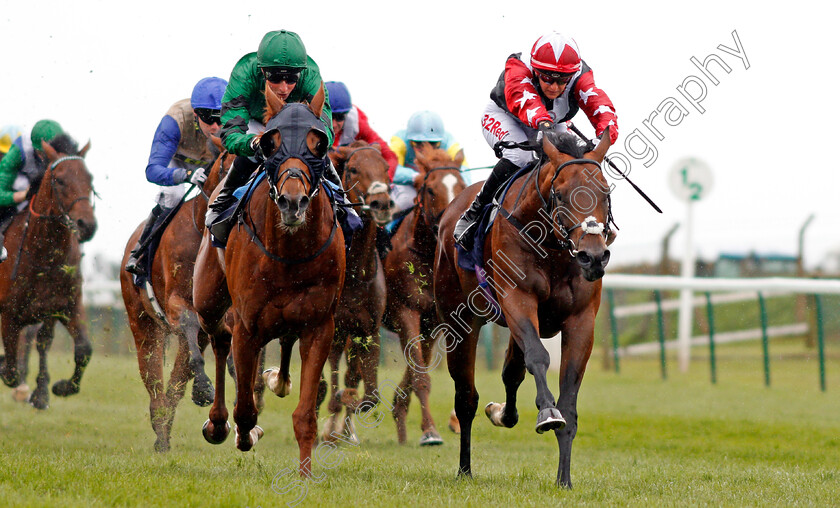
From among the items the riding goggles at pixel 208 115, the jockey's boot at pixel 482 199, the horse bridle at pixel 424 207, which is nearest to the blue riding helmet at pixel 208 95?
the riding goggles at pixel 208 115

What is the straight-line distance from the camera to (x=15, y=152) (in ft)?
34.3

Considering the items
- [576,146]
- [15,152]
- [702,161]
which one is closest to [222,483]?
[576,146]

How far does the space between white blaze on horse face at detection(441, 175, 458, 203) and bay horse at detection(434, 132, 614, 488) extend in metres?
1.81

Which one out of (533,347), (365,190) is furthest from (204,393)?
(533,347)

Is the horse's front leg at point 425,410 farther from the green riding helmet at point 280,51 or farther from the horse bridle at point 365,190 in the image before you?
the green riding helmet at point 280,51

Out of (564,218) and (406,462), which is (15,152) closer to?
(406,462)

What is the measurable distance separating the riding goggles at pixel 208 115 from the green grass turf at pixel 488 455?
8.78 ft

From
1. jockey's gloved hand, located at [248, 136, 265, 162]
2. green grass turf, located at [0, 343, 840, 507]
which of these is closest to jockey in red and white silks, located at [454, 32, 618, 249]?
jockey's gloved hand, located at [248, 136, 265, 162]

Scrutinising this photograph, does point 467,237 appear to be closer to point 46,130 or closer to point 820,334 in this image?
point 46,130

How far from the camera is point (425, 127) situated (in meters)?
10.5

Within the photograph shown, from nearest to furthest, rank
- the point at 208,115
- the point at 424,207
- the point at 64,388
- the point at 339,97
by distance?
the point at 208,115 < the point at 424,207 < the point at 339,97 < the point at 64,388

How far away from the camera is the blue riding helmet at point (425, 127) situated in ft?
34.3

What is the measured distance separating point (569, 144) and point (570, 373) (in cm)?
134

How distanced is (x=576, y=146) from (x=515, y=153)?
1002 mm
